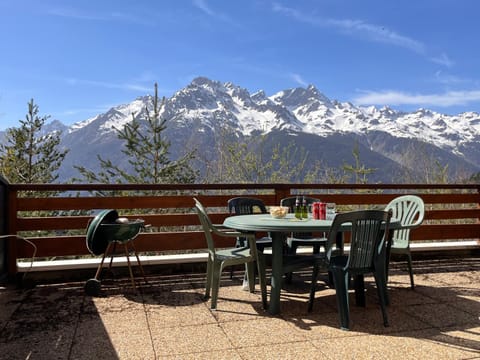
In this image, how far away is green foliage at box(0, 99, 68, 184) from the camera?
10.6 metres

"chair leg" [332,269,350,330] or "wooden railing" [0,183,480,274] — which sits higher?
"wooden railing" [0,183,480,274]

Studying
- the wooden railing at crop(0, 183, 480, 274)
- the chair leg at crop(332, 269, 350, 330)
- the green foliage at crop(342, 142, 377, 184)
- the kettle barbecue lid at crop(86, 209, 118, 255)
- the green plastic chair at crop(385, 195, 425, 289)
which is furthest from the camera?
the green foliage at crop(342, 142, 377, 184)

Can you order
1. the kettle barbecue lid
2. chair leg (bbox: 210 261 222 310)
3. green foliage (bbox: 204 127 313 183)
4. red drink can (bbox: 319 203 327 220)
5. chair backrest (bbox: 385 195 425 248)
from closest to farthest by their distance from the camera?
chair leg (bbox: 210 261 222 310) → red drink can (bbox: 319 203 327 220) → the kettle barbecue lid → chair backrest (bbox: 385 195 425 248) → green foliage (bbox: 204 127 313 183)

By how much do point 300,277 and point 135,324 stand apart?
1.94m

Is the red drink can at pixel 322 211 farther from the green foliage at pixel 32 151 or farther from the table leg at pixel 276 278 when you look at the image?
the green foliage at pixel 32 151

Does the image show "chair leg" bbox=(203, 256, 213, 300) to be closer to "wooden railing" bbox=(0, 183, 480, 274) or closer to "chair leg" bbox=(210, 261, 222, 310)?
"chair leg" bbox=(210, 261, 222, 310)

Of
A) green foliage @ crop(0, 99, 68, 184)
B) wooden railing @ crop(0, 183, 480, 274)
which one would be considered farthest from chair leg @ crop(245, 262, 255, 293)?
green foliage @ crop(0, 99, 68, 184)

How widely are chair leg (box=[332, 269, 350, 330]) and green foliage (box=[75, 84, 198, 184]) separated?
6.67 m

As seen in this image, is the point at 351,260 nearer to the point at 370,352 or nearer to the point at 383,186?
the point at 370,352

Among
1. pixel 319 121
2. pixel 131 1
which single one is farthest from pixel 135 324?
pixel 319 121

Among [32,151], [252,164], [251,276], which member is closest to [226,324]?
[251,276]

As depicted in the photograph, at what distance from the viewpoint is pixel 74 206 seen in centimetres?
408

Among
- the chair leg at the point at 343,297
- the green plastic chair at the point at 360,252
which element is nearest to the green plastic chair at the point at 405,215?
the green plastic chair at the point at 360,252

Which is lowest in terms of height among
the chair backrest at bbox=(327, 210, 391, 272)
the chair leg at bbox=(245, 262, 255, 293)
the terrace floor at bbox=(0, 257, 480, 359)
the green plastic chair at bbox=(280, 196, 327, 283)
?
the terrace floor at bbox=(0, 257, 480, 359)
